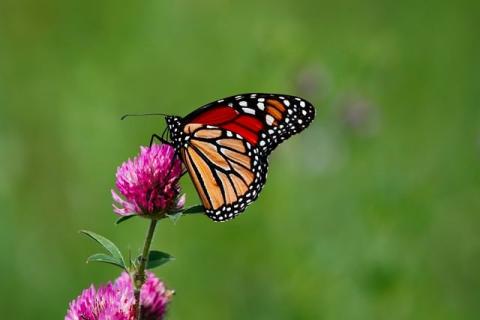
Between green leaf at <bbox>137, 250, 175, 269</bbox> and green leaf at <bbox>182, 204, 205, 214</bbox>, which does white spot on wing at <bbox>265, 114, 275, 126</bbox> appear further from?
green leaf at <bbox>137, 250, 175, 269</bbox>

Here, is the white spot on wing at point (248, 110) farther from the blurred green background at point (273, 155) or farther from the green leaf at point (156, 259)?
the blurred green background at point (273, 155)

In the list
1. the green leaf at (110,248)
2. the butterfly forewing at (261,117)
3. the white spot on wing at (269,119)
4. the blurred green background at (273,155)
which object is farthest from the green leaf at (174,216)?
the blurred green background at (273,155)

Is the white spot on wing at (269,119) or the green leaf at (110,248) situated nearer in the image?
the green leaf at (110,248)

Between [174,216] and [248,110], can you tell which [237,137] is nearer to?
[248,110]

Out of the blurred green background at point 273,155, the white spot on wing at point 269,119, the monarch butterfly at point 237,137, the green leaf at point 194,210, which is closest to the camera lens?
the green leaf at point 194,210

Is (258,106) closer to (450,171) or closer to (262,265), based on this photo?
(262,265)

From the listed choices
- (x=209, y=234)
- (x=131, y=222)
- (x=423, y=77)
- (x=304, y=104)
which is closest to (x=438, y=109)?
(x=423, y=77)

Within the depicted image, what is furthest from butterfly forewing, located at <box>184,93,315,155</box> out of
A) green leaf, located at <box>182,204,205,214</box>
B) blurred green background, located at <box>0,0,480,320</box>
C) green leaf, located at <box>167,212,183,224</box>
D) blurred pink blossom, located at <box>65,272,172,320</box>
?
blurred green background, located at <box>0,0,480,320</box>
